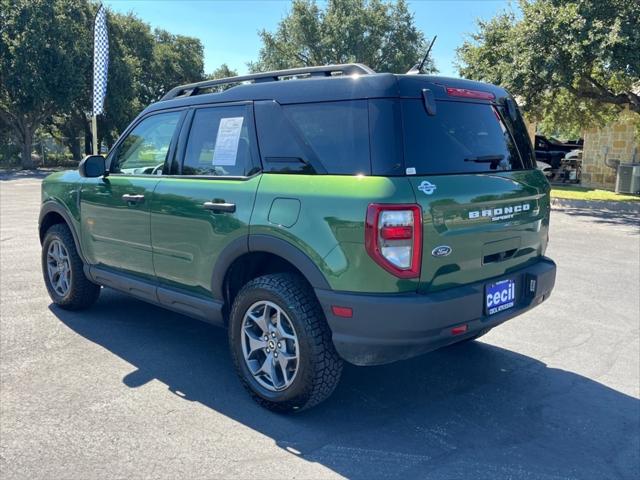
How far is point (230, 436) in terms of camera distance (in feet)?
10.3

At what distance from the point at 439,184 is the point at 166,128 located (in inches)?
91.4

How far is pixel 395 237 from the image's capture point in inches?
112

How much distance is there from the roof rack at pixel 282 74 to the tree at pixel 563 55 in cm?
1197

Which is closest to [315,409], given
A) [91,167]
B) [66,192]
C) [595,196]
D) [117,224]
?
[117,224]

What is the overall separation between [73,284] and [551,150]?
79.3ft

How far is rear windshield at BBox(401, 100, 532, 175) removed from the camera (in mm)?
3023

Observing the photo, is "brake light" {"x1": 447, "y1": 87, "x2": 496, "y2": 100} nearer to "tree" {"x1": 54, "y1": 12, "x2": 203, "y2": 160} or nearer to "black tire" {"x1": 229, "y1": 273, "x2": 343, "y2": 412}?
"black tire" {"x1": 229, "y1": 273, "x2": 343, "y2": 412}

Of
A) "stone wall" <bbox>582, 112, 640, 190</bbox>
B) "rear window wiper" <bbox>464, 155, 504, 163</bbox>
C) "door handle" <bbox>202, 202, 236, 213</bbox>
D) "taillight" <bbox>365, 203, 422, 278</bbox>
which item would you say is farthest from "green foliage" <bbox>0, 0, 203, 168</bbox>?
"taillight" <bbox>365, 203, 422, 278</bbox>

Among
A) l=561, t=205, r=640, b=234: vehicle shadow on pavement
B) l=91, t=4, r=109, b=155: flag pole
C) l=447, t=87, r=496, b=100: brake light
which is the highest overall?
l=91, t=4, r=109, b=155: flag pole

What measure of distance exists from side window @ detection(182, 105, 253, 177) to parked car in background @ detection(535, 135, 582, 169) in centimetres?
2231

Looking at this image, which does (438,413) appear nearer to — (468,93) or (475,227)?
(475,227)

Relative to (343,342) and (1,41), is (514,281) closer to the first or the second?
(343,342)

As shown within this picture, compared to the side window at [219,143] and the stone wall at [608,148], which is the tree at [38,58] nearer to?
the stone wall at [608,148]

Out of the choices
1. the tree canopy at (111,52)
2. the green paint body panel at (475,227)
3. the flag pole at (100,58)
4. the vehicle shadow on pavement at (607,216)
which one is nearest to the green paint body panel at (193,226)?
the green paint body panel at (475,227)
